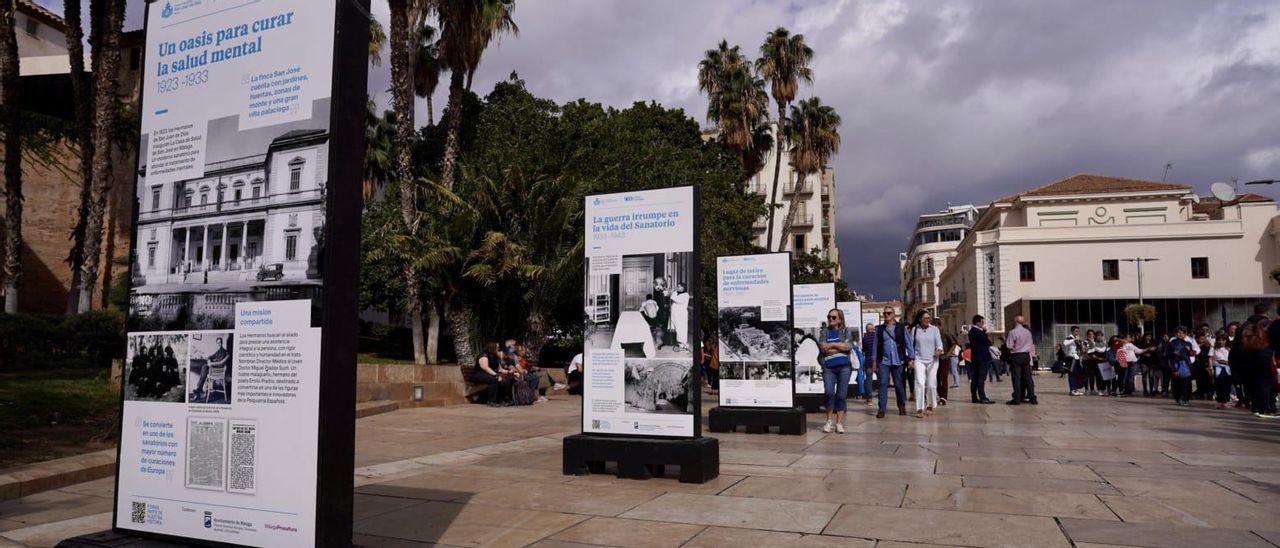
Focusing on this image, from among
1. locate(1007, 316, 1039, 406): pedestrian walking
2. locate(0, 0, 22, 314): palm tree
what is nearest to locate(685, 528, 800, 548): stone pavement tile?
locate(1007, 316, 1039, 406): pedestrian walking

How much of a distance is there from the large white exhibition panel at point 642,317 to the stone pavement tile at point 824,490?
0.77m

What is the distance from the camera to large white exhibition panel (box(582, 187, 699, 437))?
7.28 metres

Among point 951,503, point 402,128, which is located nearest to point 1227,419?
point 951,503

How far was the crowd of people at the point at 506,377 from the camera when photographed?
1686 cm

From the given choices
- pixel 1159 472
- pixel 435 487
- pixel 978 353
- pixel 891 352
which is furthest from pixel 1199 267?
pixel 435 487

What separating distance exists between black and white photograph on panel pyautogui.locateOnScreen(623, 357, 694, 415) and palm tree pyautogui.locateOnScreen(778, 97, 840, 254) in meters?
30.0

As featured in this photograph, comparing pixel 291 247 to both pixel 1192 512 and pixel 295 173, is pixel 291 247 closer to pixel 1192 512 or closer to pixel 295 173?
pixel 295 173

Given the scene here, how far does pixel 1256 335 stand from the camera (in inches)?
511

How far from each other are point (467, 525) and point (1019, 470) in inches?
199

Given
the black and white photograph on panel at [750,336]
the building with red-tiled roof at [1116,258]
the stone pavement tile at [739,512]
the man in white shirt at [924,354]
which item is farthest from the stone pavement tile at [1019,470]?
the building with red-tiled roof at [1116,258]

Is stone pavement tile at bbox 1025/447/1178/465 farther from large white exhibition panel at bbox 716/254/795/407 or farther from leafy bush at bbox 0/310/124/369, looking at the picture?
leafy bush at bbox 0/310/124/369

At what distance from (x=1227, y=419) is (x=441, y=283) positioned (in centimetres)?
1532

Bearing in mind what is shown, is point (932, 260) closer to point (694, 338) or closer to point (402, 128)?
point (402, 128)

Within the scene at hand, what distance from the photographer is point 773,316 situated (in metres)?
11.6
